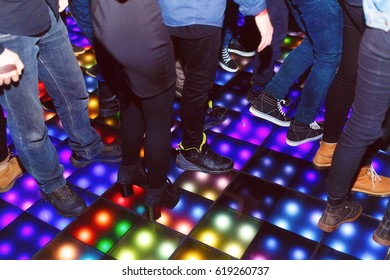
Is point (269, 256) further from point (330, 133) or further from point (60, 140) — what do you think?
point (60, 140)

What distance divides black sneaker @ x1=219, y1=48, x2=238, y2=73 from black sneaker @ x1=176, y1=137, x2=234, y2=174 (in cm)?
104

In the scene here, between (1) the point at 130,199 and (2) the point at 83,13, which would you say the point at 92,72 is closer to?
(2) the point at 83,13

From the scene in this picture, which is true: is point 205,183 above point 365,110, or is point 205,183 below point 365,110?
below

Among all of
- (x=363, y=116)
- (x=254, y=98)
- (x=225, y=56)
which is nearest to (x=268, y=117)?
(x=254, y=98)

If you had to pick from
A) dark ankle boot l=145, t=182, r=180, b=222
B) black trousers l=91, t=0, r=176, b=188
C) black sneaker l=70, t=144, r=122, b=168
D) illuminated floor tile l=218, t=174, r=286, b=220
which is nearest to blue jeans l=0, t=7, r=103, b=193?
black sneaker l=70, t=144, r=122, b=168

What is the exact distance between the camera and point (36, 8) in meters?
1.66

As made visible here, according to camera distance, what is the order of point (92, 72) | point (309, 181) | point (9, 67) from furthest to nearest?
1. point (92, 72)
2. point (309, 181)
3. point (9, 67)

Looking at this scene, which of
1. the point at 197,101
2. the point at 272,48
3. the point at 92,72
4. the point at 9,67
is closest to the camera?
the point at 9,67

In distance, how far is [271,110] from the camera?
105 inches

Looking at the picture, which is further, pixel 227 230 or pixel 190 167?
pixel 190 167

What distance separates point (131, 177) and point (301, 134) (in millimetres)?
1074

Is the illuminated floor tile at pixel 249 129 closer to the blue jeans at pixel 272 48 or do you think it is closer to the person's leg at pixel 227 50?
the blue jeans at pixel 272 48

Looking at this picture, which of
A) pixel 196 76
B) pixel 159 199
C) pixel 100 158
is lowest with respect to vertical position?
pixel 100 158

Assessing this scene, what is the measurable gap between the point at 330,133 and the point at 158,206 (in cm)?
100
